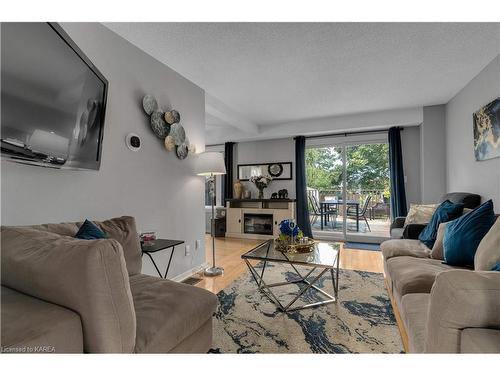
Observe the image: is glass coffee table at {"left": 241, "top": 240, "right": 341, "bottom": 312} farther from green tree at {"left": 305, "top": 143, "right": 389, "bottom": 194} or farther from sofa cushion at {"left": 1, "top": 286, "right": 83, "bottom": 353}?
green tree at {"left": 305, "top": 143, "right": 389, "bottom": 194}

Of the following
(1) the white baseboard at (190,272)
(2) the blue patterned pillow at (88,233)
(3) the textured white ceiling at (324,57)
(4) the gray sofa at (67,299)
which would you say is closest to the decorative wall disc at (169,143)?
(3) the textured white ceiling at (324,57)

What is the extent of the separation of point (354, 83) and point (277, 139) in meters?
2.56

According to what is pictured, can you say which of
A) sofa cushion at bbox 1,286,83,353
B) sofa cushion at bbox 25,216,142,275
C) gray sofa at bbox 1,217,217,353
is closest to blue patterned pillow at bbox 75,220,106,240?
sofa cushion at bbox 25,216,142,275

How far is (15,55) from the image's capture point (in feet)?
3.66

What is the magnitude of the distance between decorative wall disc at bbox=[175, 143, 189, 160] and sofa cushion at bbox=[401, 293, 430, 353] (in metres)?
2.49

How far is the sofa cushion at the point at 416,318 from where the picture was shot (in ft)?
3.66

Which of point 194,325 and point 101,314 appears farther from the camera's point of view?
point 194,325

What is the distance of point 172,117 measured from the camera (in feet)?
8.87

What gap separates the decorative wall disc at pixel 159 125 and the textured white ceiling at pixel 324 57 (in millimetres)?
617

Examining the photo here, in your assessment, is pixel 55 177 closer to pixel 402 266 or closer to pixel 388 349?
pixel 388 349

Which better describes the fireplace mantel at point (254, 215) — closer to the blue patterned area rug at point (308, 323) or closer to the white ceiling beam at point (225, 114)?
the white ceiling beam at point (225, 114)

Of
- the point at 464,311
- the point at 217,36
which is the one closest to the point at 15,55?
the point at 217,36

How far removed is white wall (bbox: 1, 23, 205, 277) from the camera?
1573 mm

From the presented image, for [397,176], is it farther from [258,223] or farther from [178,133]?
[178,133]
